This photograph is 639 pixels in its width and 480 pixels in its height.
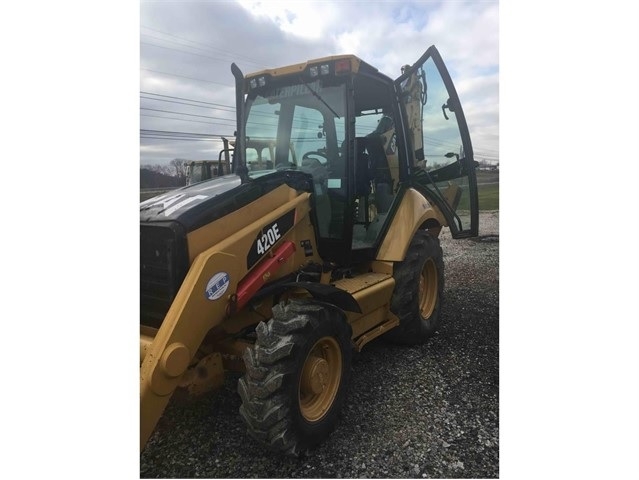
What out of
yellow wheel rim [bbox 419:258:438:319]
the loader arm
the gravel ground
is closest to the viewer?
the loader arm

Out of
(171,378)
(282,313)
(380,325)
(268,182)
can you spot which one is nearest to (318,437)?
(282,313)

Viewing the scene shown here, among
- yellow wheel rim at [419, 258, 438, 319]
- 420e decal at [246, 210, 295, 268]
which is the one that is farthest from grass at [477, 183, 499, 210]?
420e decal at [246, 210, 295, 268]

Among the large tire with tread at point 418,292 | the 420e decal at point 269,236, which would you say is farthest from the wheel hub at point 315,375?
the large tire with tread at point 418,292

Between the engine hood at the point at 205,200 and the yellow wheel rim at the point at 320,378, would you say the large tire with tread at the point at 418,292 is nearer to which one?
the yellow wheel rim at the point at 320,378

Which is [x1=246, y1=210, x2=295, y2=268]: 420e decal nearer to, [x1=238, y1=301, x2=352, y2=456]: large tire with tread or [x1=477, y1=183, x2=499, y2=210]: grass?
[x1=238, y1=301, x2=352, y2=456]: large tire with tread

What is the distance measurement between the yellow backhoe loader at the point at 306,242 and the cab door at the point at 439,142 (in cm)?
1

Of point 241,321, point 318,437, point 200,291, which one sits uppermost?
point 200,291

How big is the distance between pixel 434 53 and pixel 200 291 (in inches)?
94.2

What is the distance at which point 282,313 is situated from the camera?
2.15 metres

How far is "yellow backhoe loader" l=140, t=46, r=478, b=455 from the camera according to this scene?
6.72ft

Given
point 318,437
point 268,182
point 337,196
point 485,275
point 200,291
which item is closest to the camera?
point 200,291

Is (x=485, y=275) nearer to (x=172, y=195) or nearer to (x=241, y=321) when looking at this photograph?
(x=241, y=321)

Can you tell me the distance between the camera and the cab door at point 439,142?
3383 millimetres

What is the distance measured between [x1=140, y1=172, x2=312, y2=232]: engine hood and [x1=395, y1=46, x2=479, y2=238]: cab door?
146cm
